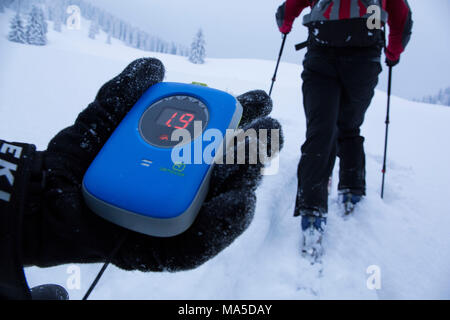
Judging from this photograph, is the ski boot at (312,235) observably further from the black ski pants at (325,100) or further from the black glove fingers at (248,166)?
the black glove fingers at (248,166)

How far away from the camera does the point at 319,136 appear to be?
61.7 inches

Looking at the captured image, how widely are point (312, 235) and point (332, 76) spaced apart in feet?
3.10

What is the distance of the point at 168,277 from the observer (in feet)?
4.00

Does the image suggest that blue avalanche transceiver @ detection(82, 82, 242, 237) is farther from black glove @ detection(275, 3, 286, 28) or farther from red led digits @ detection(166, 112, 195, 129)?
black glove @ detection(275, 3, 286, 28)

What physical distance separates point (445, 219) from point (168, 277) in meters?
1.88

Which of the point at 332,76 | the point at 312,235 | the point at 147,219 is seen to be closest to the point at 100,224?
the point at 147,219

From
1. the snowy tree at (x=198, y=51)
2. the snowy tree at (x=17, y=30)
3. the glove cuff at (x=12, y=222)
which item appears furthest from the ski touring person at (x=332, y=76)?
the snowy tree at (x=198, y=51)

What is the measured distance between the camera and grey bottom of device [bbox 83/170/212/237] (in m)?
0.73

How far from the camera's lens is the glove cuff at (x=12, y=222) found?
614 mm

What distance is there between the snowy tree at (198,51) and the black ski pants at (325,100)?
1407 centimetres

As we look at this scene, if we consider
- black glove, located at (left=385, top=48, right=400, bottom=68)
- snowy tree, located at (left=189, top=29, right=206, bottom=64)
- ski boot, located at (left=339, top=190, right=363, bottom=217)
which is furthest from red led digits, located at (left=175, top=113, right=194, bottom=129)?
snowy tree, located at (left=189, top=29, right=206, bottom=64)

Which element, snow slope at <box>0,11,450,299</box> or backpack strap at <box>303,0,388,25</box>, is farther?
backpack strap at <box>303,0,388,25</box>
